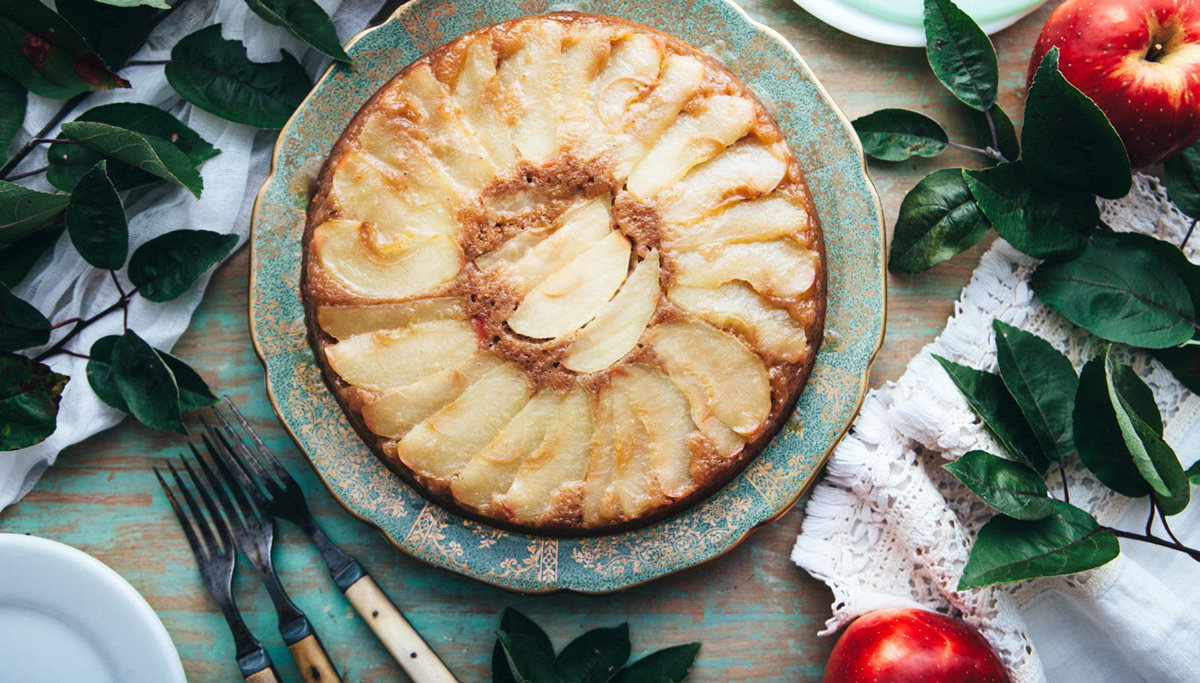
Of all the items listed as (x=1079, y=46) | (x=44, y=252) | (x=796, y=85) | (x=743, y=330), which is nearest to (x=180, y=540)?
(x=44, y=252)

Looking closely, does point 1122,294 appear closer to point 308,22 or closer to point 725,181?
point 725,181

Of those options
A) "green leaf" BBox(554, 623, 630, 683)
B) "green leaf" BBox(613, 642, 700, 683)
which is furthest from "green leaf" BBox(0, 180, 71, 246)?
"green leaf" BBox(613, 642, 700, 683)

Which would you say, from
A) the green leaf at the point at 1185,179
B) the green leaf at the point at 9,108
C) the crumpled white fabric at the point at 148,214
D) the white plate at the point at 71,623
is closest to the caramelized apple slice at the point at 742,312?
the green leaf at the point at 1185,179

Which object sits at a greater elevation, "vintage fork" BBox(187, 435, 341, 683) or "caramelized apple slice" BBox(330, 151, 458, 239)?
"caramelized apple slice" BBox(330, 151, 458, 239)

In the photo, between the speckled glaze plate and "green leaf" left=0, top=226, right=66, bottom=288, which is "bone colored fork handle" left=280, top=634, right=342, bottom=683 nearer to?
the speckled glaze plate

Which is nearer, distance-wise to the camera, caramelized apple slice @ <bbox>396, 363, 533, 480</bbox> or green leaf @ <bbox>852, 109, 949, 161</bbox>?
caramelized apple slice @ <bbox>396, 363, 533, 480</bbox>

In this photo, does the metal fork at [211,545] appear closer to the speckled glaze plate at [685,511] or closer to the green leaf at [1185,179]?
the speckled glaze plate at [685,511]
